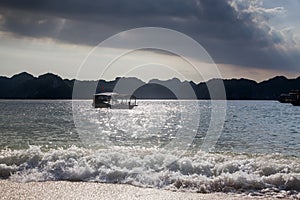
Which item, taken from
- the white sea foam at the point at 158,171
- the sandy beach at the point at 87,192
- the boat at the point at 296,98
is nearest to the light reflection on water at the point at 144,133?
the white sea foam at the point at 158,171

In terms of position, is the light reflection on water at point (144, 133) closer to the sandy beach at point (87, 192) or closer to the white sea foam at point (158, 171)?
the white sea foam at point (158, 171)

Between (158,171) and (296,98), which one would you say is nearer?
(158,171)

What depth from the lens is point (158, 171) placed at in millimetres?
16344

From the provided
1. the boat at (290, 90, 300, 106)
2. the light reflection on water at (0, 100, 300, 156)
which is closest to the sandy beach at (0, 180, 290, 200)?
the light reflection on water at (0, 100, 300, 156)

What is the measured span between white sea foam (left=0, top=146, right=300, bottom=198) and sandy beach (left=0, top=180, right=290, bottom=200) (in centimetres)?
78

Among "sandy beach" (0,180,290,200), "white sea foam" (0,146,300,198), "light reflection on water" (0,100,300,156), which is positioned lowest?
"light reflection on water" (0,100,300,156)

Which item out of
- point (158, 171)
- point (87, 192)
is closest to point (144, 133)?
point (158, 171)

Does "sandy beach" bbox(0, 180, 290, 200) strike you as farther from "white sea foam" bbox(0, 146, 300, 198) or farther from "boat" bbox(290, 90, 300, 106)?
"boat" bbox(290, 90, 300, 106)

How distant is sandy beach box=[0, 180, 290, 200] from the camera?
41.8ft

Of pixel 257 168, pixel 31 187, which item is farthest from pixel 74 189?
pixel 257 168

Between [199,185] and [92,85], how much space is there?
13943 cm

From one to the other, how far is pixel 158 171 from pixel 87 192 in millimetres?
3888

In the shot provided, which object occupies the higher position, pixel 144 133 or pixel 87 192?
pixel 87 192

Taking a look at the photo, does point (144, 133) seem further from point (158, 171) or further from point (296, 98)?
point (296, 98)
